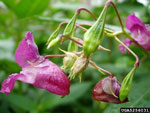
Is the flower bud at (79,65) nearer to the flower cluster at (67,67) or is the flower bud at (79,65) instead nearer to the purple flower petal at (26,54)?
the flower cluster at (67,67)

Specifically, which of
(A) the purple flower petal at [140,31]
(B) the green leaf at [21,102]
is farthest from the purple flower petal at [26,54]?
(B) the green leaf at [21,102]

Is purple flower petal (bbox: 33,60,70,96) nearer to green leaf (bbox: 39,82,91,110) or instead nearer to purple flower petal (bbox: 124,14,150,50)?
purple flower petal (bbox: 124,14,150,50)

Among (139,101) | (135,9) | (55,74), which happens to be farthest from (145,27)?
(135,9)

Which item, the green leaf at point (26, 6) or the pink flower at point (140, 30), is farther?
the green leaf at point (26, 6)

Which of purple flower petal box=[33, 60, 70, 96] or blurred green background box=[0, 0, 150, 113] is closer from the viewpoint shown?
purple flower petal box=[33, 60, 70, 96]

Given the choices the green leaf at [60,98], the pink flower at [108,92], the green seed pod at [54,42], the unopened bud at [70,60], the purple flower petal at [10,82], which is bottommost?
the green leaf at [60,98]

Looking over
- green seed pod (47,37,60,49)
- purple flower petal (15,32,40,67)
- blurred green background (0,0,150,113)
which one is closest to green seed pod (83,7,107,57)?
green seed pod (47,37,60,49)
